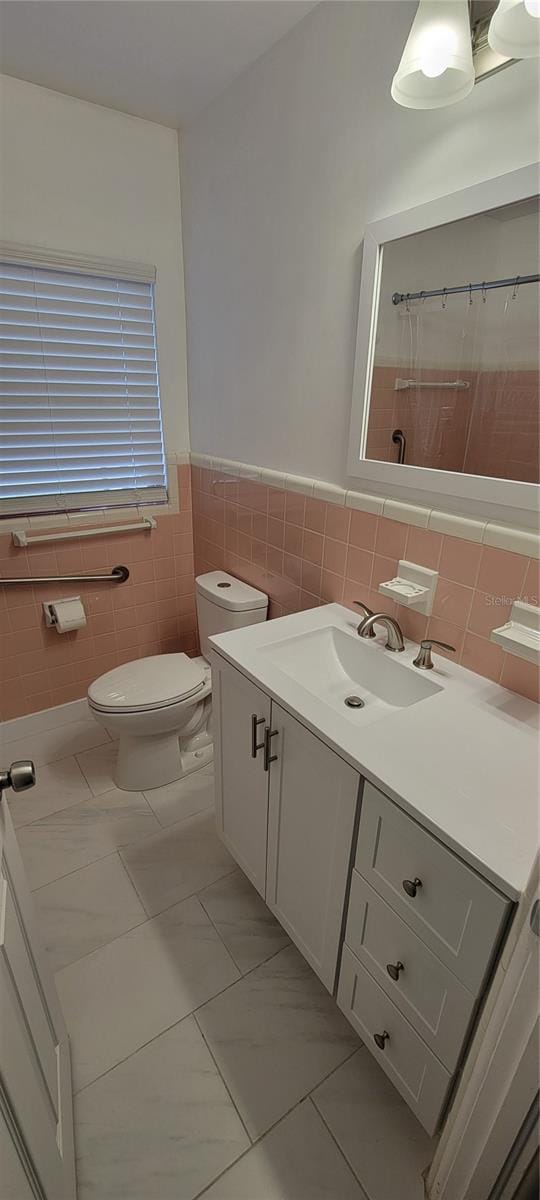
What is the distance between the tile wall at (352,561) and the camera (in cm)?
109

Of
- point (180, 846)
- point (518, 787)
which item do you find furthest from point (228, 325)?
point (180, 846)

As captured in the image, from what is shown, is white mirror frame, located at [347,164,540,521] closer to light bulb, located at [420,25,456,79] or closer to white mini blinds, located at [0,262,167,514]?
light bulb, located at [420,25,456,79]

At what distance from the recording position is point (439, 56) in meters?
0.88

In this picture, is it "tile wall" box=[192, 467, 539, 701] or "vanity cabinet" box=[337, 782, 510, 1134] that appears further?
"tile wall" box=[192, 467, 539, 701]

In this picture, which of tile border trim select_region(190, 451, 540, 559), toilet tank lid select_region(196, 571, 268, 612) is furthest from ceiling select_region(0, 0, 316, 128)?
toilet tank lid select_region(196, 571, 268, 612)

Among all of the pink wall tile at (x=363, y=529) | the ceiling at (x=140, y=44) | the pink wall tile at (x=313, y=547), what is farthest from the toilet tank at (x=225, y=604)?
the ceiling at (x=140, y=44)

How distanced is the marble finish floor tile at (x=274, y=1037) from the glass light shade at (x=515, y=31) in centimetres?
200

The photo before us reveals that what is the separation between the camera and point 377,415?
1.29m

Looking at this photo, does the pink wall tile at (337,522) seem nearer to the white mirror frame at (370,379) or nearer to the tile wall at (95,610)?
the white mirror frame at (370,379)

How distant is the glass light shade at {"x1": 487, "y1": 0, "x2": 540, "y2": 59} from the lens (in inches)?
31.4

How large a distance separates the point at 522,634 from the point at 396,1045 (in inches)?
33.0

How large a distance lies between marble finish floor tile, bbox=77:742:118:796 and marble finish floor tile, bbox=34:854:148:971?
0.36 metres

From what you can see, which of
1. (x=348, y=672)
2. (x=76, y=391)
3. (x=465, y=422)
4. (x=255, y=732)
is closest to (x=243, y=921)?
(x=255, y=732)

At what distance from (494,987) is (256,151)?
2.07m
